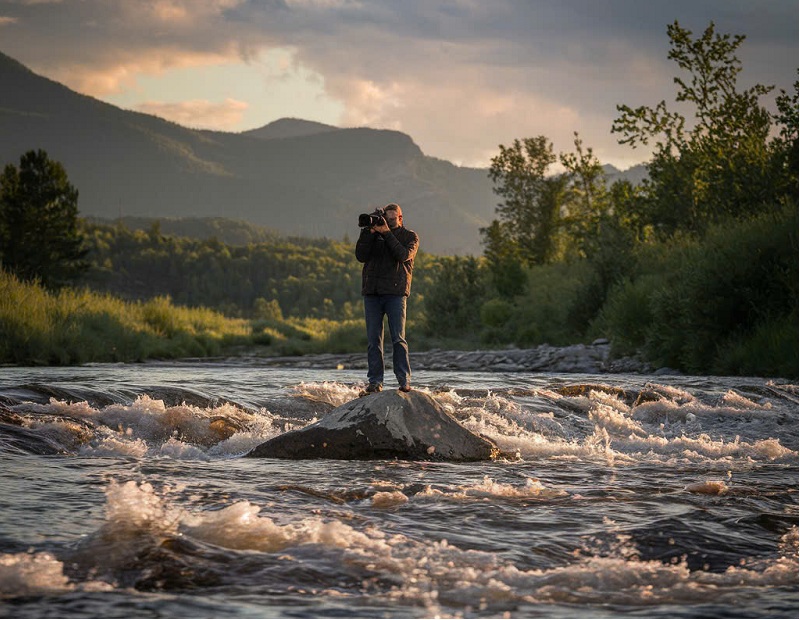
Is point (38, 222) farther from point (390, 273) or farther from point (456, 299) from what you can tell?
point (390, 273)

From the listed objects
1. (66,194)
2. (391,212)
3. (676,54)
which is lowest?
(391,212)

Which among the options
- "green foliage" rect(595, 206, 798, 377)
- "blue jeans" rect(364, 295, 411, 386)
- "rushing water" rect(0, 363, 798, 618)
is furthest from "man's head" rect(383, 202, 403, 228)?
"green foliage" rect(595, 206, 798, 377)

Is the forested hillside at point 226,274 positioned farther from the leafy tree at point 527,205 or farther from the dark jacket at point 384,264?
the dark jacket at point 384,264

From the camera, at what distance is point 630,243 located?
28.9 metres

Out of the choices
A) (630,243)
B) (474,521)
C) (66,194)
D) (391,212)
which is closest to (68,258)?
(66,194)

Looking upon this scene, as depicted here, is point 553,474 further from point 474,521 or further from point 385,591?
point 385,591

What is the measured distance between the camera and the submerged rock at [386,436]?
27.6ft

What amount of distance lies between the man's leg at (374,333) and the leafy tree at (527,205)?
122 feet

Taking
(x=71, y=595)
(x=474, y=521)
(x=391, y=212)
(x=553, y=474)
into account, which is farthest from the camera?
(x=391, y=212)

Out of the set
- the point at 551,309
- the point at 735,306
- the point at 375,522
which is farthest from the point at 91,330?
the point at 375,522

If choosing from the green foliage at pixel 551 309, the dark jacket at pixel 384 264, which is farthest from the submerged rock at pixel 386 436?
the green foliage at pixel 551 309

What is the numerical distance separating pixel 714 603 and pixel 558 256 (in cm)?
4217

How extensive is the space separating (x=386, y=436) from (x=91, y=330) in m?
18.8

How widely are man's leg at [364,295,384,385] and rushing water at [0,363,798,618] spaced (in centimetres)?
128
